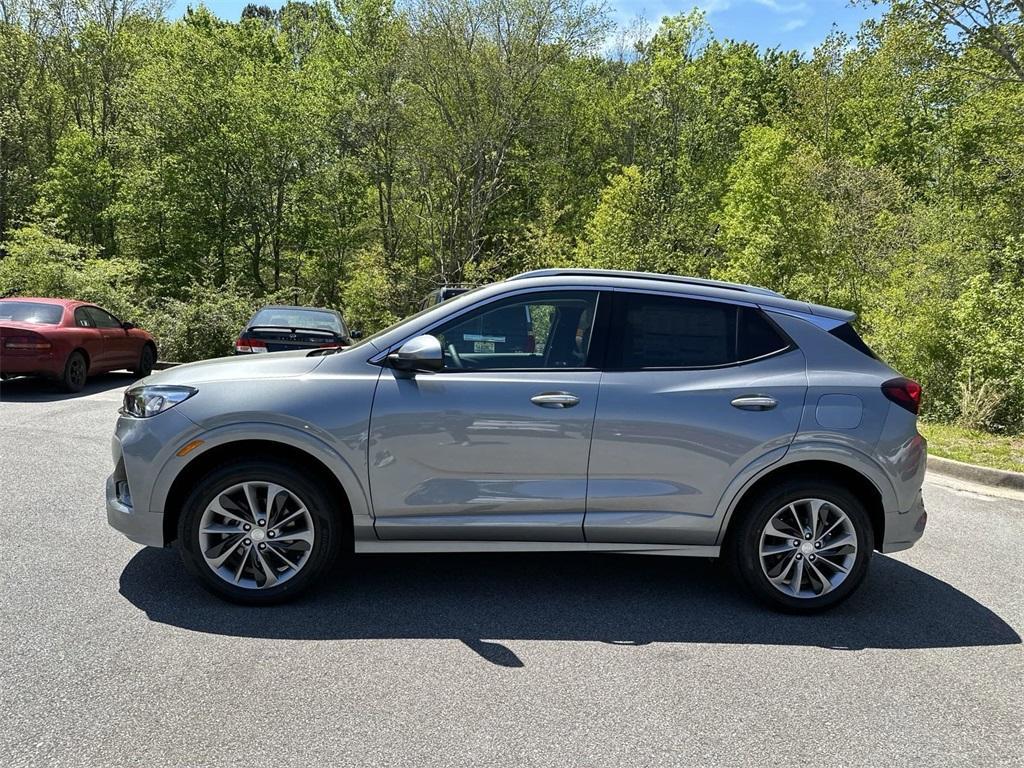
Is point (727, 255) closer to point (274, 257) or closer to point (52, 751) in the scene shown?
point (274, 257)

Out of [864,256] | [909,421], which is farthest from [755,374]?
[864,256]

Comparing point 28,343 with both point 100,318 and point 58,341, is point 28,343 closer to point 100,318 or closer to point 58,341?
point 58,341

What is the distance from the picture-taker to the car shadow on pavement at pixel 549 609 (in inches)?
157

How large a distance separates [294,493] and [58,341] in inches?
372

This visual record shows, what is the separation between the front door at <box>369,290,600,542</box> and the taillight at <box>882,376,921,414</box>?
5.38 feet

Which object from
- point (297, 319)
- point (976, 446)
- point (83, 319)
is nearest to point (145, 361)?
point (83, 319)

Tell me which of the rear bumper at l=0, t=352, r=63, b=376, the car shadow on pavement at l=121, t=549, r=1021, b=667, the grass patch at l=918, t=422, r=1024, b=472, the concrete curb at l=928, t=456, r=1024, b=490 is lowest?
the car shadow on pavement at l=121, t=549, r=1021, b=667

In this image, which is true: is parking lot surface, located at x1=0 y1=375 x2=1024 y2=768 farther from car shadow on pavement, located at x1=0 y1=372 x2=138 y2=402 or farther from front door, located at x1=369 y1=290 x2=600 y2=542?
car shadow on pavement, located at x1=0 y1=372 x2=138 y2=402

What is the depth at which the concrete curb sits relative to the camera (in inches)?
317

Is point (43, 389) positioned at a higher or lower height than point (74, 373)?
lower

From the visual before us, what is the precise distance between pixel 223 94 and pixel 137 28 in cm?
958

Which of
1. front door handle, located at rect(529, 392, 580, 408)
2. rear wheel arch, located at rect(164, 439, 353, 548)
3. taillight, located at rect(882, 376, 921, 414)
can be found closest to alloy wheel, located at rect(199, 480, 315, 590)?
rear wheel arch, located at rect(164, 439, 353, 548)

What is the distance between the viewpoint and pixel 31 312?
38.7 ft

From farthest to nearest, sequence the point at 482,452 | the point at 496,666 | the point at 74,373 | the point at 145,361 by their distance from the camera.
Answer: the point at 145,361, the point at 74,373, the point at 482,452, the point at 496,666
